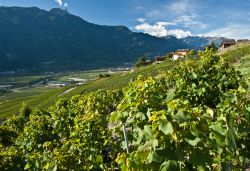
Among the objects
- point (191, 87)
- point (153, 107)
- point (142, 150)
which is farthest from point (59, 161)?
point (191, 87)

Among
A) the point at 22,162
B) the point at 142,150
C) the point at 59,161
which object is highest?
the point at 142,150

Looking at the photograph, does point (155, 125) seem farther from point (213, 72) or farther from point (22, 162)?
point (213, 72)

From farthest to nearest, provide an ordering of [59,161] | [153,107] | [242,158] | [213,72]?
[213,72] → [59,161] → [153,107] → [242,158]

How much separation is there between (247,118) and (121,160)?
2.48 meters

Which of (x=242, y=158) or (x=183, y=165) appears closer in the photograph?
(x=183, y=165)

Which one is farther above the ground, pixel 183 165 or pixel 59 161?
pixel 183 165

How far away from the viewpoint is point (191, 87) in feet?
59.2

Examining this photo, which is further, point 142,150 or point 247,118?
point 247,118

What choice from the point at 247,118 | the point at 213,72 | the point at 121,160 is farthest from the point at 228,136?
the point at 213,72

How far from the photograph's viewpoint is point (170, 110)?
590cm

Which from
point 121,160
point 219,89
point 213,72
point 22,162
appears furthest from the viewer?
point 213,72

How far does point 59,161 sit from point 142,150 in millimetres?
4873

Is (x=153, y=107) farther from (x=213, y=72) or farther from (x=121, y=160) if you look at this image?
(x=213, y=72)

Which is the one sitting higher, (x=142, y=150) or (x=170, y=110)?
(x=170, y=110)
